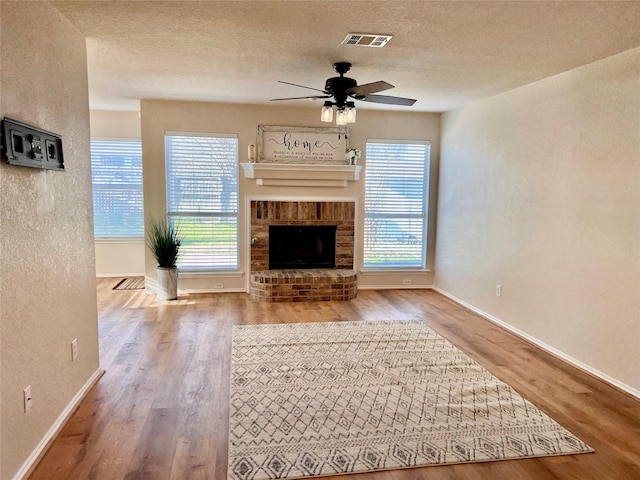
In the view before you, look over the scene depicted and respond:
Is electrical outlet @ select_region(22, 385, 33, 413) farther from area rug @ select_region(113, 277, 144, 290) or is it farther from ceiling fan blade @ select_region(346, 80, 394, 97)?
area rug @ select_region(113, 277, 144, 290)

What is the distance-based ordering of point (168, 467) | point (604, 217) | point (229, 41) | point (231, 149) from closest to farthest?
point (168, 467) < point (229, 41) < point (604, 217) < point (231, 149)

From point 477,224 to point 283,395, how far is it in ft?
10.7

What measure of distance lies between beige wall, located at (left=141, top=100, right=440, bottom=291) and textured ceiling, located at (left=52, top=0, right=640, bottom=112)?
895mm

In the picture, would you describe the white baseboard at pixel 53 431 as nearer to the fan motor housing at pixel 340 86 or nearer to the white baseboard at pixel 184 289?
the white baseboard at pixel 184 289

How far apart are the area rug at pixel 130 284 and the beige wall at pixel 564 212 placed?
4.46 m

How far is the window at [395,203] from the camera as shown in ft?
19.2

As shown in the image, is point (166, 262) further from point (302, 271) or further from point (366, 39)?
point (366, 39)

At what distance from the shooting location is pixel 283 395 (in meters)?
2.82

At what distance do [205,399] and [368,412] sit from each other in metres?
1.09

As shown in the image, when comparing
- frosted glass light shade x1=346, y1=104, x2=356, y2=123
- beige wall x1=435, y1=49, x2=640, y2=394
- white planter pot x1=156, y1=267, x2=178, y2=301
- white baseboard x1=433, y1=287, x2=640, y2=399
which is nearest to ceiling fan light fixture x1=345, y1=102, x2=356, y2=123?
frosted glass light shade x1=346, y1=104, x2=356, y2=123

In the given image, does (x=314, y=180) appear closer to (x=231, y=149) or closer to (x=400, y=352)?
(x=231, y=149)

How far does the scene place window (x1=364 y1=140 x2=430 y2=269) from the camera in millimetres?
5855

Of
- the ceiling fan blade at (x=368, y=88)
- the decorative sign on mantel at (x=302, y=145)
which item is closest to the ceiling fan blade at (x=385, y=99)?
the ceiling fan blade at (x=368, y=88)

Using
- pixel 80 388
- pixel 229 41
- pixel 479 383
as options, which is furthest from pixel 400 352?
pixel 229 41
